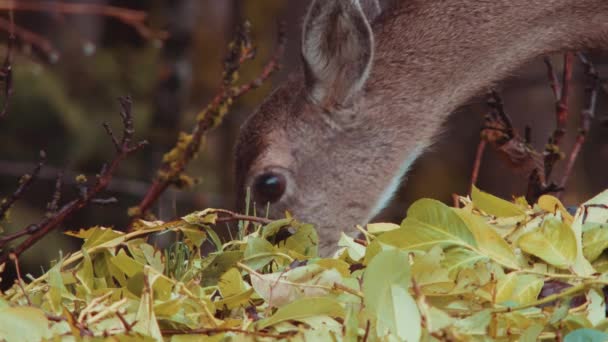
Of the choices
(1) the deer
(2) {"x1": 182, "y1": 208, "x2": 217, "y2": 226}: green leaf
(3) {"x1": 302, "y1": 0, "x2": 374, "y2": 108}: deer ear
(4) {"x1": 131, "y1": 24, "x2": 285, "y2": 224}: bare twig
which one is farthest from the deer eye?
(2) {"x1": 182, "y1": 208, "x2": 217, "y2": 226}: green leaf

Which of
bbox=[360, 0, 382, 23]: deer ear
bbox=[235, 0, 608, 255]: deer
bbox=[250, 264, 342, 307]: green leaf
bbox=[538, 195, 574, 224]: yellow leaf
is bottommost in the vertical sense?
bbox=[235, 0, 608, 255]: deer

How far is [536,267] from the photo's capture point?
5.94ft

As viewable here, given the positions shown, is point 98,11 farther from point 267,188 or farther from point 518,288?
point 518,288

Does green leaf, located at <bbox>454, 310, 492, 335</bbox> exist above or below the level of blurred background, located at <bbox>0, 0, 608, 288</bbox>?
above

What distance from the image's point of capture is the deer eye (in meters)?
4.17

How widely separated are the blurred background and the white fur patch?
3.14 ft

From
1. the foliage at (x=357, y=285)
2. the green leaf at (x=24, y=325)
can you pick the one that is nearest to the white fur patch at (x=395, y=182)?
the foliage at (x=357, y=285)

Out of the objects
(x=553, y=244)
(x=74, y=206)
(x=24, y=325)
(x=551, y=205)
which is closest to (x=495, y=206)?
(x=551, y=205)

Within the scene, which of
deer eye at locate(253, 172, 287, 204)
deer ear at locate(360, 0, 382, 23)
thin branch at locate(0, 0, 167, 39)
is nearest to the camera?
thin branch at locate(0, 0, 167, 39)

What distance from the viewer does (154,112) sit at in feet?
17.1

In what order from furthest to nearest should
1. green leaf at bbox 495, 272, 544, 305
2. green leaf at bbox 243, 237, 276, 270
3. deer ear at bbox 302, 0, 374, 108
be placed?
deer ear at bbox 302, 0, 374, 108 < green leaf at bbox 243, 237, 276, 270 < green leaf at bbox 495, 272, 544, 305

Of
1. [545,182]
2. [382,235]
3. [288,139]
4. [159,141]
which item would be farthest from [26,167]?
[382,235]

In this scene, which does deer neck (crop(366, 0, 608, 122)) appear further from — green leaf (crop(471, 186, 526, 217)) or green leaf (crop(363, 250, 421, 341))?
green leaf (crop(363, 250, 421, 341))

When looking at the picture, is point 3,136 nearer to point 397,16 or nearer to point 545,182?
point 397,16
